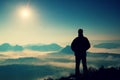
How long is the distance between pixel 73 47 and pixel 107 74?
3436 millimetres

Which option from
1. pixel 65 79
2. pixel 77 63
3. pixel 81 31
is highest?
pixel 81 31

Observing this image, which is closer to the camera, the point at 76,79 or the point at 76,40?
the point at 76,79

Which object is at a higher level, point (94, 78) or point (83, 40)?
point (83, 40)

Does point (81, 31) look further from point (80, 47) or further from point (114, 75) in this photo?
point (114, 75)

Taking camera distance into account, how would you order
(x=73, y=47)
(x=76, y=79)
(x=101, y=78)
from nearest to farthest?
(x=101, y=78) → (x=76, y=79) → (x=73, y=47)

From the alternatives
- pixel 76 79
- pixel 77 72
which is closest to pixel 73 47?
pixel 77 72

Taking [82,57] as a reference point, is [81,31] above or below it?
above

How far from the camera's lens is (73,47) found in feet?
54.5

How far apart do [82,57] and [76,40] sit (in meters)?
1.35

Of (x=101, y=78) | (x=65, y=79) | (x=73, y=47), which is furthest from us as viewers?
(x=73, y=47)

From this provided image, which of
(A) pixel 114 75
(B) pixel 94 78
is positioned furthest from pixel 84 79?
(A) pixel 114 75

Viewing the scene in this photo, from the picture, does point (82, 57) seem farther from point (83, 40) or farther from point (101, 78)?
point (101, 78)

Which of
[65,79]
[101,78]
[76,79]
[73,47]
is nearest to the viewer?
[101,78]

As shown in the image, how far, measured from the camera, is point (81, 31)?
16.0m
